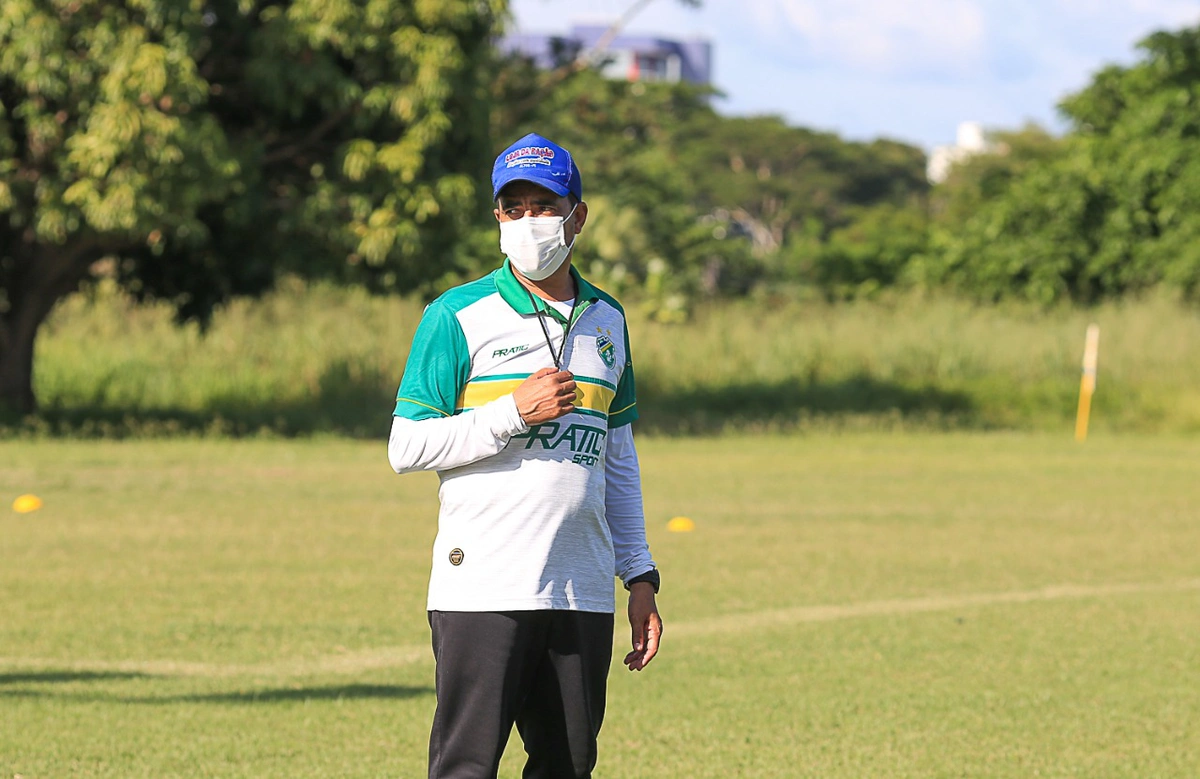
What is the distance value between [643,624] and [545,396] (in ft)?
2.59

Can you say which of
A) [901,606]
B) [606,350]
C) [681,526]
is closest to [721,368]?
[681,526]

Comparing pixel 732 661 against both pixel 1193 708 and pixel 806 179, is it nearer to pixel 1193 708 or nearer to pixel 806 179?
pixel 1193 708

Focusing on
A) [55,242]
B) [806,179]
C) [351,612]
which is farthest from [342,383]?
[806,179]

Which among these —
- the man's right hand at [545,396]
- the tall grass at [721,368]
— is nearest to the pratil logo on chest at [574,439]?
the man's right hand at [545,396]

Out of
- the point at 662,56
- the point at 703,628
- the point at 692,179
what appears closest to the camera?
the point at 703,628

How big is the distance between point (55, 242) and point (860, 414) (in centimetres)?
1294

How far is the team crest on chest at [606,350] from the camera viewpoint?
4.29 metres

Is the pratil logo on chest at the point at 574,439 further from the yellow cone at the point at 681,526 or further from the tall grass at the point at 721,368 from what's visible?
the tall grass at the point at 721,368

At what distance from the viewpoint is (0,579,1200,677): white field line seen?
27.5ft

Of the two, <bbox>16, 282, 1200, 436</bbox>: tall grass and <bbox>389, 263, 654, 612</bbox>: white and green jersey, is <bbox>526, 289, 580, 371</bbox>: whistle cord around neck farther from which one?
<bbox>16, 282, 1200, 436</bbox>: tall grass

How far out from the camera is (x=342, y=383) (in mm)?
29312

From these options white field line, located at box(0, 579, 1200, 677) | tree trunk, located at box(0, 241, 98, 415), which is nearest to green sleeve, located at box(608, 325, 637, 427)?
white field line, located at box(0, 579, 1200, 677)

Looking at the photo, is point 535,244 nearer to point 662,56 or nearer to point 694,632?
point 694,632

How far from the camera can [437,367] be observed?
13.6 feet
